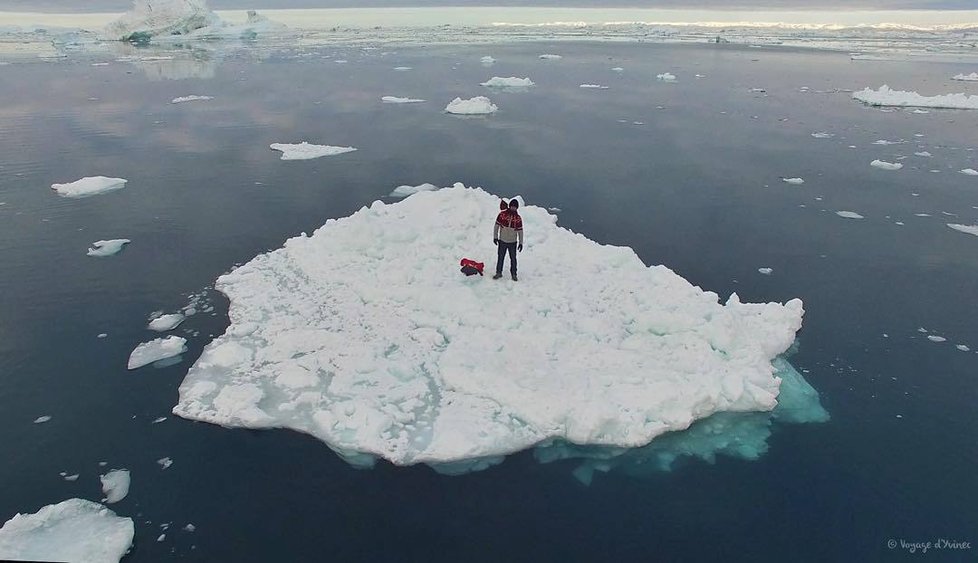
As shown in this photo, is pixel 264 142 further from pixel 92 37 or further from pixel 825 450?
pixel 92 37

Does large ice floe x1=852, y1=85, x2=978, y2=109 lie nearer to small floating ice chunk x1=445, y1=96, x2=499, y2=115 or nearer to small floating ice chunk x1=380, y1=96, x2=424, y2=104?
small floating ice chunk x1=445, y1=96, x2=499, y2=115

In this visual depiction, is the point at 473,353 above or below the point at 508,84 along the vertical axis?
below

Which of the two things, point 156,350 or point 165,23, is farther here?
point 165,23

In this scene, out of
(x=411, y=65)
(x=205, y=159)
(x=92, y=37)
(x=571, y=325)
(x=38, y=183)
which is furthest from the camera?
(x=92, y=37)

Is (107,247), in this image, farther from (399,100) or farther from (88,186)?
(399,100)

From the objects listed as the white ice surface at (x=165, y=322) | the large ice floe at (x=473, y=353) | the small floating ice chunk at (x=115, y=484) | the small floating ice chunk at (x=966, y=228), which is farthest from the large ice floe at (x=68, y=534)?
the small floating ice chunk at (x=966, y=228)

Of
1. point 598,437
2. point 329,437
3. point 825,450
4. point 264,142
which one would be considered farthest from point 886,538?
point 264,142

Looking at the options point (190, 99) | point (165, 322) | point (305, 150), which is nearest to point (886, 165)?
point (305, 150)
